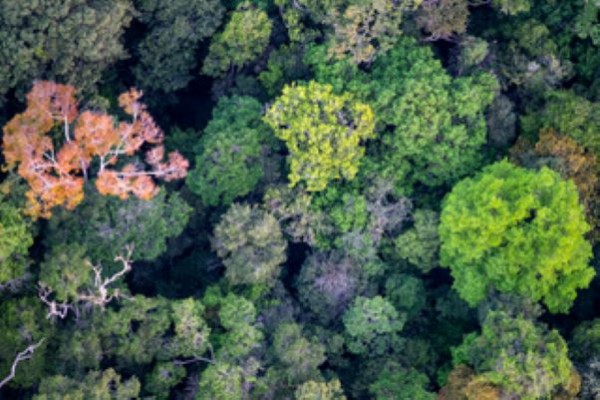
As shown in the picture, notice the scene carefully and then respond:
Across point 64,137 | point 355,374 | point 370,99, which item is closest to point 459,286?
point 355,374

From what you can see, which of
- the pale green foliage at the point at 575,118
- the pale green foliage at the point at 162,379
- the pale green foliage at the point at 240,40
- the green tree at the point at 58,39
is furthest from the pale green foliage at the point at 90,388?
the pale green foliage at the point at 575,118

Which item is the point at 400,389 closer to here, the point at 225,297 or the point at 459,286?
the point at 459,286

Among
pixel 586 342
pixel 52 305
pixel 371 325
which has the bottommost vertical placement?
pixel 371 325

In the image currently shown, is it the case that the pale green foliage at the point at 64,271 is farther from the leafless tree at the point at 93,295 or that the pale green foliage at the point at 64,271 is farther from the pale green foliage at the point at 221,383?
the pale green foliage at the point at 221,383

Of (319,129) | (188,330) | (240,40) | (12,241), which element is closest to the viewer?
(12,241)

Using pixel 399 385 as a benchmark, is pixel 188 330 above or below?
above

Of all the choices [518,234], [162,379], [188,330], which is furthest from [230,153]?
[518,234]

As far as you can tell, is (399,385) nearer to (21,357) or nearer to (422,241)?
(422,241)
